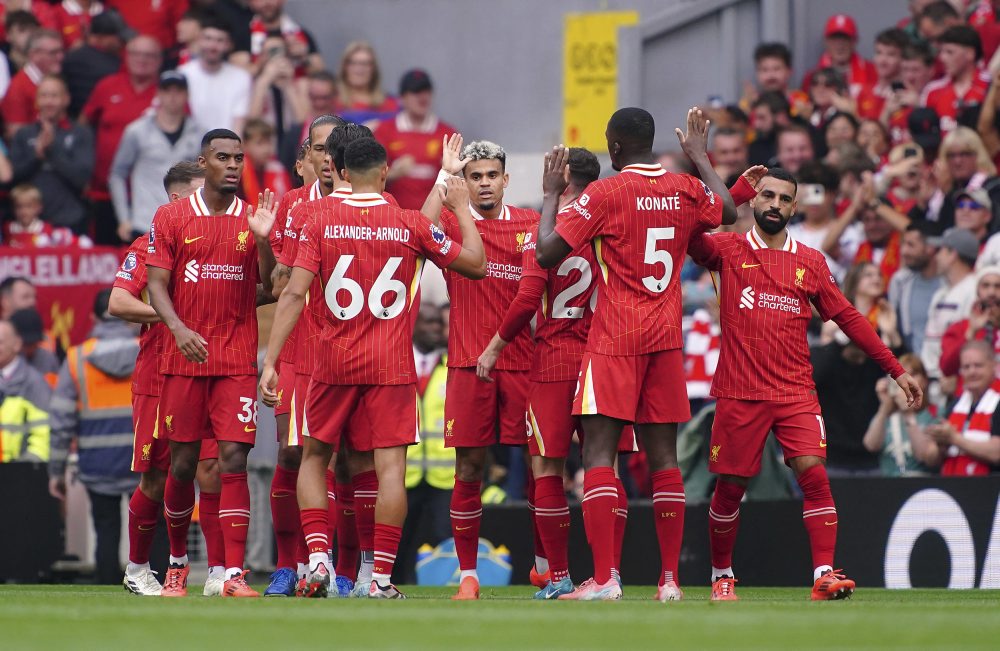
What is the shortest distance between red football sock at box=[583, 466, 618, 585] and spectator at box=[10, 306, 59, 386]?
798 cm

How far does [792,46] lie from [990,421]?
670 cm

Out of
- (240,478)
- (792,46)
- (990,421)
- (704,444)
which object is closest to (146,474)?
(240,478)

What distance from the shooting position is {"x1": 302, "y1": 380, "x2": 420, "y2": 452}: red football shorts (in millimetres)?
10055

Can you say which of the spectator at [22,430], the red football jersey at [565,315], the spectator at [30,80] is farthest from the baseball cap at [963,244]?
the spectator at [30,80]

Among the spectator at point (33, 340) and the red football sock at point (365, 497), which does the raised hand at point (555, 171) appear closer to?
the red football sock at point (365, 497)

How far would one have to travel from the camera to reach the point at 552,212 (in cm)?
998

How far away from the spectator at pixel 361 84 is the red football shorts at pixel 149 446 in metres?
8.42

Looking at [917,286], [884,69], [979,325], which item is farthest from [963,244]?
[884,69]

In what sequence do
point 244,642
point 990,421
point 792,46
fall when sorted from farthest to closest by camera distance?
1. point 792,46
2. point 990,421
3. point 244,642

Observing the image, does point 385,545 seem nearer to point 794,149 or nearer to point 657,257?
point 657,257

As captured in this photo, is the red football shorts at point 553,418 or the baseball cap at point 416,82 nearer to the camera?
the red football shorts at point 553,418

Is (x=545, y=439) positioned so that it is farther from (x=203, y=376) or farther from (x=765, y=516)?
(x=765, y=516)

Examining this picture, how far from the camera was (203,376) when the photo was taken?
419 inches

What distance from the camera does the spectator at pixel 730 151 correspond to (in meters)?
16.6
